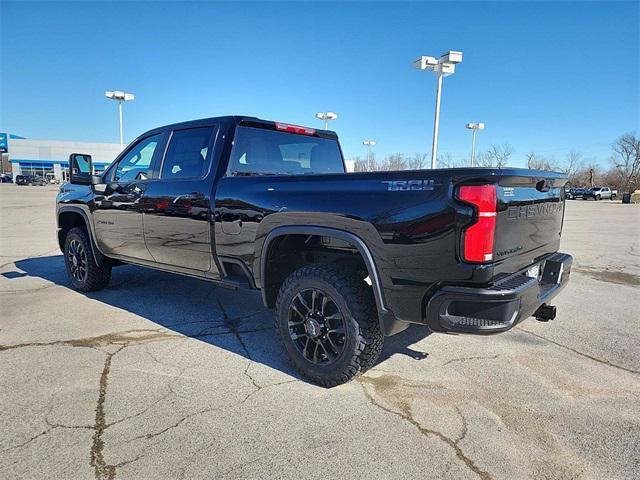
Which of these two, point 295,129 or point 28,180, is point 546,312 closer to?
point 295,129

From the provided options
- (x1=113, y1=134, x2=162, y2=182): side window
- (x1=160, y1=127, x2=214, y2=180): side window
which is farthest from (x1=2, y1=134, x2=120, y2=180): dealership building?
(x1=160, y1=127, x2=214, y2=180): side window

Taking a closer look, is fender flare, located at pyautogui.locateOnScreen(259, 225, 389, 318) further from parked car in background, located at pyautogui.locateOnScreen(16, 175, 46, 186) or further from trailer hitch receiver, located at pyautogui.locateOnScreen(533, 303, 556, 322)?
parked car in background, located at pyautogui.locateOnScreen(16, 175, 46, 186)

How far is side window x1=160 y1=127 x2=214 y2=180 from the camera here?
13.0 ft

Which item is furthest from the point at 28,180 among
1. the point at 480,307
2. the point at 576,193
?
the point at 576,193

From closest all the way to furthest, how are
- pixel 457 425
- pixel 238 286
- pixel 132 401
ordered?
1. pixel 457 425
2. pixel 132 401
3. pixel 238 286

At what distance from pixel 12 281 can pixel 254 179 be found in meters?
5.03

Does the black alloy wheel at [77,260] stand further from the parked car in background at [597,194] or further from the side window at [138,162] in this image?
the parked car in background at [597,194]

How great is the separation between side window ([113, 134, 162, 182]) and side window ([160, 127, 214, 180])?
11.7 inches

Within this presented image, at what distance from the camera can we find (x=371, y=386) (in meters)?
3.13

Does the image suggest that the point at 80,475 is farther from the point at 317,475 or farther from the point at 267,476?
the point at 317,475

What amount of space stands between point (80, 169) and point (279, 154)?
276 cm

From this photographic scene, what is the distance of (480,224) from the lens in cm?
236

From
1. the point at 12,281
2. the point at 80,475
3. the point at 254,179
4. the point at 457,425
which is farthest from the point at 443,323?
Result: the point at 12,281

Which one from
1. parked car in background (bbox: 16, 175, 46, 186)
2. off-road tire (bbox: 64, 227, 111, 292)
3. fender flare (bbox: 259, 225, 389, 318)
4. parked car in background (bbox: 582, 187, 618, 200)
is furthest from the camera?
parked car in background (bbox: 16, 175, 46, 186)
